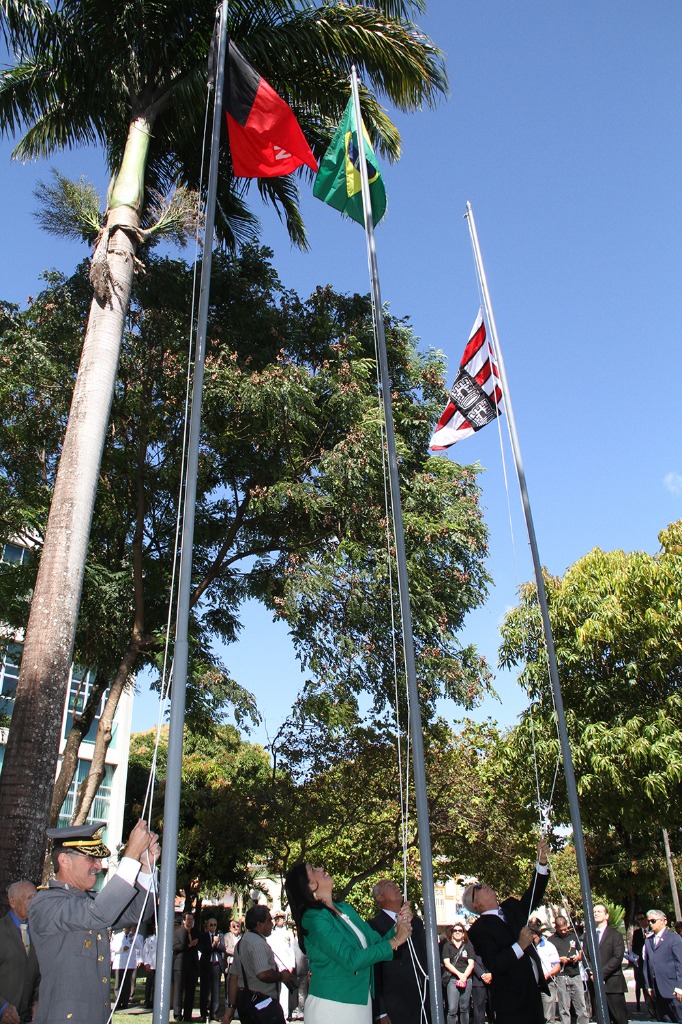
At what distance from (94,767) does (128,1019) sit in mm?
3399

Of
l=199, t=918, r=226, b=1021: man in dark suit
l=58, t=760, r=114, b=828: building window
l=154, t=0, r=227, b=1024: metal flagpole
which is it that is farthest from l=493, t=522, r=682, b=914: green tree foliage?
l=58, t=760, r=114, b=828: building window

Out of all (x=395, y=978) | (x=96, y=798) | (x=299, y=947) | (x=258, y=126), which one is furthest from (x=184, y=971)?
(x=96, y=798)

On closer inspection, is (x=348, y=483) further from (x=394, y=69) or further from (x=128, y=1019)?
(x=128, y=1019)

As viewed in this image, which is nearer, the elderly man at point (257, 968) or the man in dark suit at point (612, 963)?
the elderly man at point (257, 968)

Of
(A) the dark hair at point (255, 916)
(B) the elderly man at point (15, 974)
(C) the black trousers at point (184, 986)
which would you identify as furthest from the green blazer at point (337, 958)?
(C) the black trousers at point (184, 986)

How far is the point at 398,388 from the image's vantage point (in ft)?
54.7

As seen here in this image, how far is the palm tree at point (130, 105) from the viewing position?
941 cm

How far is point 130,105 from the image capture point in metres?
13.3

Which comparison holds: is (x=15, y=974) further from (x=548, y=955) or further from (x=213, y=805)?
(x=213, y=805)

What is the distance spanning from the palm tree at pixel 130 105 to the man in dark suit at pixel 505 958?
4.78 meters

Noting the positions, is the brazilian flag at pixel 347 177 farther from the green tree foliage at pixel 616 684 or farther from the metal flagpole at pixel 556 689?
the green tree foliage at pixel 616 684

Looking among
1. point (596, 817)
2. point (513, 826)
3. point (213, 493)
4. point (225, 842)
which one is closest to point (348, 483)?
point (213, 493)

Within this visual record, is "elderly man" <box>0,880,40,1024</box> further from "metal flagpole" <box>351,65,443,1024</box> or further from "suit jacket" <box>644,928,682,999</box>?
"suit jacket" <box>644,928,682,999</box>

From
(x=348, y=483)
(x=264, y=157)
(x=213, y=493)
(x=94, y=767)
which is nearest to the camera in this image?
(x=264, y=157)
